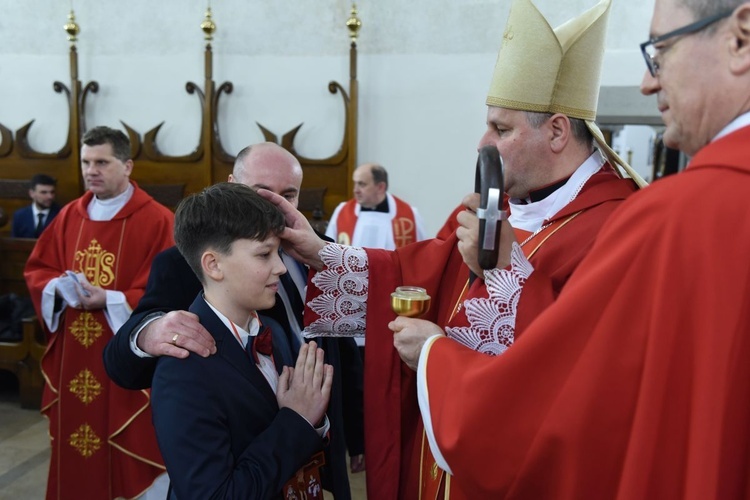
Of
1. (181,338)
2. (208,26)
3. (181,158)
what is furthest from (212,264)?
(181,158)

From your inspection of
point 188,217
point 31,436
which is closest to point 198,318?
point 188,217

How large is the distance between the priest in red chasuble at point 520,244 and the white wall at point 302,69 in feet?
15.8

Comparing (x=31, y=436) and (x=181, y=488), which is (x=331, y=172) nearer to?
(x=31, y=436)

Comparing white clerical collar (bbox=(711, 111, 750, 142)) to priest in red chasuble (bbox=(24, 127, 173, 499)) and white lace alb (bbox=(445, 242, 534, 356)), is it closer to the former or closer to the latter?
white lace alb (bbox=(445, 242, 534, 356))

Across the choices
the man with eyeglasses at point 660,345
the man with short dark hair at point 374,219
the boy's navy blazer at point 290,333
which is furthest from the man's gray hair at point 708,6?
the man with short dark hair at point 374,219

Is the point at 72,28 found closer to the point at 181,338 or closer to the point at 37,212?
the point at 37,212

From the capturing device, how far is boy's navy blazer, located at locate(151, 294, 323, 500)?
1.49 metres

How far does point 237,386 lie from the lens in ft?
5.25

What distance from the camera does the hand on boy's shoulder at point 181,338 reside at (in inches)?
62.9

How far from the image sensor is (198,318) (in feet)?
5.50

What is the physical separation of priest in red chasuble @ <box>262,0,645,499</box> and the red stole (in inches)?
147

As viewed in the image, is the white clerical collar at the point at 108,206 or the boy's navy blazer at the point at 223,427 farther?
the white clerical collar at the point at 108,206

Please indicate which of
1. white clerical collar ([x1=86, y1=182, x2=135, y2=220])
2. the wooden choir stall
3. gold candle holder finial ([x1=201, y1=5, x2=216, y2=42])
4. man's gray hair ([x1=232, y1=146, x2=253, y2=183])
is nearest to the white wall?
the wooden choir stall

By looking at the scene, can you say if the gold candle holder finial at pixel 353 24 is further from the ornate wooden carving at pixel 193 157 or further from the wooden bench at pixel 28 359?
the wooden bench at pixel 28 359
